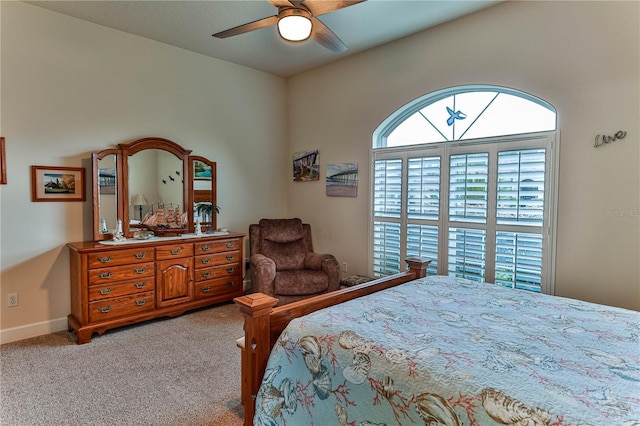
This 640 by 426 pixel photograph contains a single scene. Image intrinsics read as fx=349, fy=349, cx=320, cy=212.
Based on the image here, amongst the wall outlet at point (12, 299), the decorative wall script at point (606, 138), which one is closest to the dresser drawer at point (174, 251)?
the wall outlet at point (12, 299)

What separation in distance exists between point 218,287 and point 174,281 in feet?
1.76

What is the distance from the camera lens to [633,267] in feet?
→ 8.36

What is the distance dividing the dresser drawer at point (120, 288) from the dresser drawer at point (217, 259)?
53cm

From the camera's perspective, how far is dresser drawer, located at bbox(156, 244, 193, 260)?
3.60 meters

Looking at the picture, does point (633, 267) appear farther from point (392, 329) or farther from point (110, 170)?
point (110, 170)

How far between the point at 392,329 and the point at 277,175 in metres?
3.89

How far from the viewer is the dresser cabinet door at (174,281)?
3.61 meters

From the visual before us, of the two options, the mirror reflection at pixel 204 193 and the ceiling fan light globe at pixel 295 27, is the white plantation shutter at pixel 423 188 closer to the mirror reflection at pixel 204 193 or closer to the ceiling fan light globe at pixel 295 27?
the ceiling fan light globe at pixel 295 27

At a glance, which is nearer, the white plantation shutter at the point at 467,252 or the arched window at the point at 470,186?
the arched window at the point at 470,186

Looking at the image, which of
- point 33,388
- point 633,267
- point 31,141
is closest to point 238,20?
point 31,141

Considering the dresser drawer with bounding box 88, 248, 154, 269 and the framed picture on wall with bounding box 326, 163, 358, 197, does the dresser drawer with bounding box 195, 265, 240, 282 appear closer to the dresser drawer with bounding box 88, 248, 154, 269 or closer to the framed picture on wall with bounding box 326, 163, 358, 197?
the dresser drawer with bounding box 88, 248, 154, 269

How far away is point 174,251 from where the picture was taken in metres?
3.71

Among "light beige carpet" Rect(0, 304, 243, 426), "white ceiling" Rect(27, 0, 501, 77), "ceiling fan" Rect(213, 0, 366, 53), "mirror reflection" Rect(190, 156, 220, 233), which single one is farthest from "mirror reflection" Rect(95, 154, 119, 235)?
"ceiling fan" Rect(213, 0, 366, 53)

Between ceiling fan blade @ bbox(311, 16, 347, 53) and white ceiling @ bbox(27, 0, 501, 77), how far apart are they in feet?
1.47
